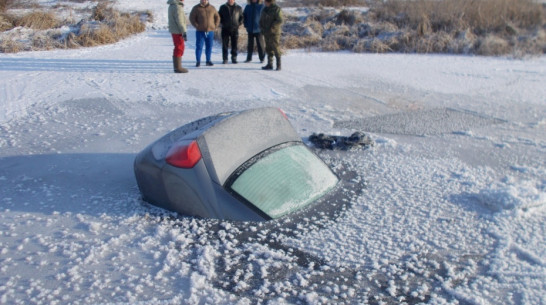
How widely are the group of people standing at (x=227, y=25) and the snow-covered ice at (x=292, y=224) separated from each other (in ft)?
3.76

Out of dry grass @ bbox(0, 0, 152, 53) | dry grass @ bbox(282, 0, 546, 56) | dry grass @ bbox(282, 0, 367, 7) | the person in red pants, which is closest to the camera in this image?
the person in red pants

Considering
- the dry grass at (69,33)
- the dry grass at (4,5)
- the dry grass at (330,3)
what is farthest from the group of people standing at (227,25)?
the dry grass at (330,3)

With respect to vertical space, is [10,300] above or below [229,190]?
below

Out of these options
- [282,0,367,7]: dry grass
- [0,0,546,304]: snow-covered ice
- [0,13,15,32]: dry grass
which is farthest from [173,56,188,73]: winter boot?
[282,0,367,7]: dry grass

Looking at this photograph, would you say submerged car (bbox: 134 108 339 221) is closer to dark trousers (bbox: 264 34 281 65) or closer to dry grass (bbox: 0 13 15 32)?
dark trousers (bbox: 264 34 281 65)

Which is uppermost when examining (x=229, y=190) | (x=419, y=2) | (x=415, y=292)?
(x=419, y=2)

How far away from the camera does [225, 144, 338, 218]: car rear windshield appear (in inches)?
118

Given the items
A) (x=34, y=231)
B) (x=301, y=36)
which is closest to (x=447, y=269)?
(x=34, y=231)

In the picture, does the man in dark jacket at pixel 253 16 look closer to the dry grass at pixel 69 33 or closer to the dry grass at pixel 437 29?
the dry grass at pixel 437 29

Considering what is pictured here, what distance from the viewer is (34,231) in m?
2.96

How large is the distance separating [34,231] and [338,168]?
2424 millimetres

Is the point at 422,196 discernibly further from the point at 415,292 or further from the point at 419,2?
the point at 419,2

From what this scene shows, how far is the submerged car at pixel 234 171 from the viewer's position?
2.96 meters

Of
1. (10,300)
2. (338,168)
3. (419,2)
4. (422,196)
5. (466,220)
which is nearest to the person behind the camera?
(10,300)
